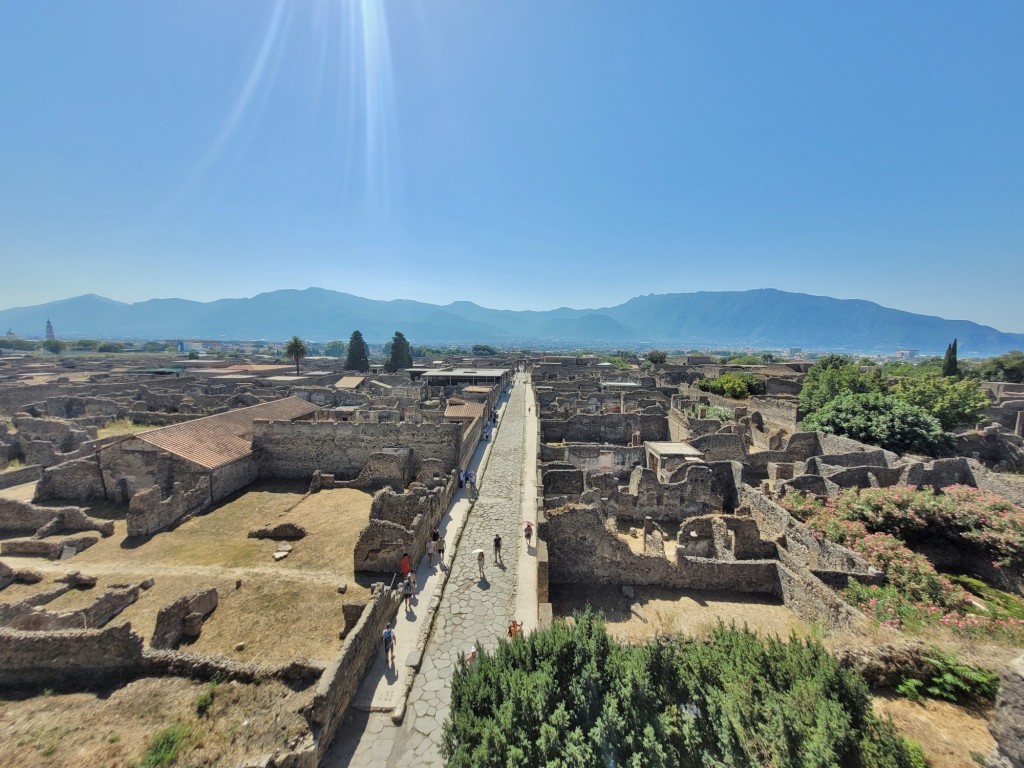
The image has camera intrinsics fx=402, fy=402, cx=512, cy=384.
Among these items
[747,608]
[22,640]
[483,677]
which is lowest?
[747,608]

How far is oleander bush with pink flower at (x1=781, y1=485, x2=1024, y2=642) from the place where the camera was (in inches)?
346

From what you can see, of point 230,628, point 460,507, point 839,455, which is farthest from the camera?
point 839,455

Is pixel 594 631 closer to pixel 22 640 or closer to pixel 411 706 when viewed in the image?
pixel 411 706

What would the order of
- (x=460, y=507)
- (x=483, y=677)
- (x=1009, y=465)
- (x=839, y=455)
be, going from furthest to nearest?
(x=1009, y=465) < (x=839, y=455) < (x=460, y=507) < (x=483, y=677)

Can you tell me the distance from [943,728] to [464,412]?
80.3ft

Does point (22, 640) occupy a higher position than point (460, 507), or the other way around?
point (22, 640)

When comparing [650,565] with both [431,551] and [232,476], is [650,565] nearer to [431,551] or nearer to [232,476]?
[431,551]

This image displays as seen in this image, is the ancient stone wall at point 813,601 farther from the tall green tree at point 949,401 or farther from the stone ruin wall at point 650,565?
the tall green tree at point 949,401

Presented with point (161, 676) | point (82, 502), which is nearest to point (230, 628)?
→ point (161, 676)

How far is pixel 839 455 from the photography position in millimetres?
19562

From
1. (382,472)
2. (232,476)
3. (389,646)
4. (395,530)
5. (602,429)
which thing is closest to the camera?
(389,646)

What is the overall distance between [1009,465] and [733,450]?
46.5 feet

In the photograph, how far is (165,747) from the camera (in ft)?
20.6

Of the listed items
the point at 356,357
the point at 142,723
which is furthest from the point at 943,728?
the point at 356,357
